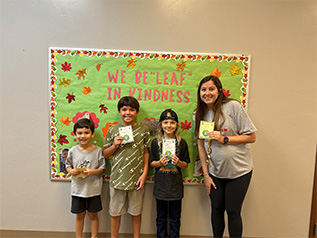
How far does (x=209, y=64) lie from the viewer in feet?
6.33

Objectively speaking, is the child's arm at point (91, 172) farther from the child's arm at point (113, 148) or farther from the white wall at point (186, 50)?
the white wall at point (186, 50)

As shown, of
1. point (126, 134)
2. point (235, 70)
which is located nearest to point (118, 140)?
point (126, 134)

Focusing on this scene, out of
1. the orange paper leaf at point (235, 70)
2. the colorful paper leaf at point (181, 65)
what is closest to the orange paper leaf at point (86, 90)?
the colorful paper leaf at point (181, 65)

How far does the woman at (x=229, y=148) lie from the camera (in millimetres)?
1581

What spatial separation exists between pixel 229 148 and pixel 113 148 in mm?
1056

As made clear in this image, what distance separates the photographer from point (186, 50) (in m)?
1.94

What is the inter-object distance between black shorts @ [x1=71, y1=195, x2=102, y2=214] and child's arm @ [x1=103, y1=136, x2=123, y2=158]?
1.46 feet

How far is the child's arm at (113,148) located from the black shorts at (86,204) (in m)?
0.45

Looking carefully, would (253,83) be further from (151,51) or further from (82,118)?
(82,118)

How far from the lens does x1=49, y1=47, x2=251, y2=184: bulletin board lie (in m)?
1.93

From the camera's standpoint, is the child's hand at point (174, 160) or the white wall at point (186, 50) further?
the white wall at point (186, 50)
